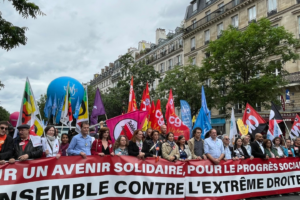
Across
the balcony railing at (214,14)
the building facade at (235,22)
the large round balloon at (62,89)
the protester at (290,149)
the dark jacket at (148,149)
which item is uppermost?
the balcony railing at (214,14)

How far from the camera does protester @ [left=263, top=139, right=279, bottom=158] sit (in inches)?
316

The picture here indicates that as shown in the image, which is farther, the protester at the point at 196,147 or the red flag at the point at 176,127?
the red flag at the point at 176,127

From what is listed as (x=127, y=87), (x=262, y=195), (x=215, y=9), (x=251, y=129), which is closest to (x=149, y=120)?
(x=251, y=129)

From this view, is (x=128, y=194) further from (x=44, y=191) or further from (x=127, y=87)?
(x=127, y=87)

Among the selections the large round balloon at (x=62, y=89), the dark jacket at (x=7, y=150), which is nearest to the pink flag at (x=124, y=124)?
the dark jacket at (x=7, y=150)

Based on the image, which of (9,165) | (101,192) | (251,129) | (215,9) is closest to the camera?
(9,165)

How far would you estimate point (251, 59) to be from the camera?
18922 millimetres

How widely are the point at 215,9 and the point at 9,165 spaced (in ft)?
116

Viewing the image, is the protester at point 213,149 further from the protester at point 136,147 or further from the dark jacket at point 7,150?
the dark jacket at point 7,150

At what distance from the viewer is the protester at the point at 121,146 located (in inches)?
245

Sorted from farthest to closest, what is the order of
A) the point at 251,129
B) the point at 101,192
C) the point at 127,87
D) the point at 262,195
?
the point at 127,87 < the point at 251,129 < the point at 262,195 < the point at 101,192

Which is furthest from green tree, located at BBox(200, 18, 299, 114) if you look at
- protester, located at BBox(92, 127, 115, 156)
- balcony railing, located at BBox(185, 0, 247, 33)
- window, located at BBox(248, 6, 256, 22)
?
balcony railing, located at BBox(185, 0, 247, 33)

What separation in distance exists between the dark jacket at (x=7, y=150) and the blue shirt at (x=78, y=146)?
119cm

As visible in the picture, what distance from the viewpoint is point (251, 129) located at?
9.57 meters
